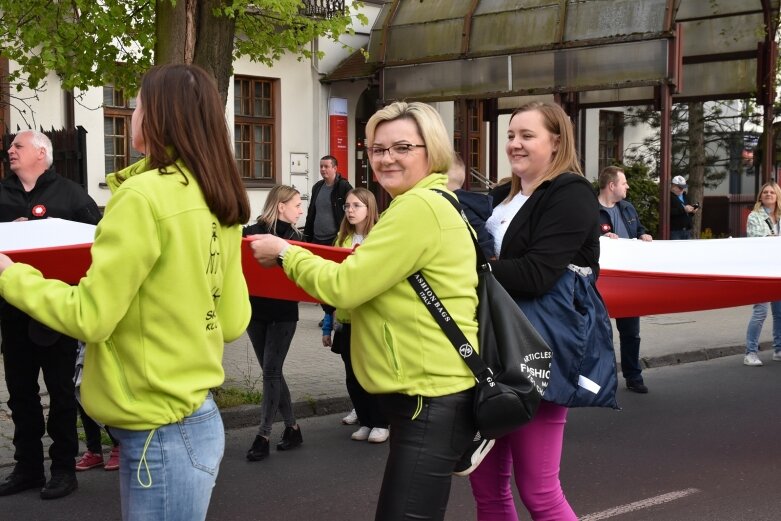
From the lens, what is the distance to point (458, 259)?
3172 millimetres

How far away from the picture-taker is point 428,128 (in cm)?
327

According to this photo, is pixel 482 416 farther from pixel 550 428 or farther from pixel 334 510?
pixel 334 510

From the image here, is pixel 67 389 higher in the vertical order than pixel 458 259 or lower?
lower

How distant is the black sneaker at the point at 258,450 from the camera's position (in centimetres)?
697

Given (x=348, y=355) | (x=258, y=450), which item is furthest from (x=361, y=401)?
(x=258, y=450)

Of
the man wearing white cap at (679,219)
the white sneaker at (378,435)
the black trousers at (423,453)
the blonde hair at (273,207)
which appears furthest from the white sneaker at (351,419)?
the man wearing white cap at (679,219)

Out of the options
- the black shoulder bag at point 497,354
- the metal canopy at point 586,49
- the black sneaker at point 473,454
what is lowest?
the black sneaker at point 473,454

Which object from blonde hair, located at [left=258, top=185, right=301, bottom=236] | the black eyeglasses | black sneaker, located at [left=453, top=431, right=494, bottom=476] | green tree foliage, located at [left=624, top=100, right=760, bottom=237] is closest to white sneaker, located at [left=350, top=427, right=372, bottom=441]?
blonde hair, located at [left=258, top=185, right=301, bottom=236]

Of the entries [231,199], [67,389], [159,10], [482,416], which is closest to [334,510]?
[67,389]

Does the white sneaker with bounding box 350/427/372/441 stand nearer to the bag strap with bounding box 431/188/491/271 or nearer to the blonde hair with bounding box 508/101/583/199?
the blonde hair with bounding box 508/101/583/199

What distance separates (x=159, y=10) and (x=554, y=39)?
8040 millimetres

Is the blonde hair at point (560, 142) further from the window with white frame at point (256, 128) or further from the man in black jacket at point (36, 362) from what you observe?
the window with white frame at point (256, 128)

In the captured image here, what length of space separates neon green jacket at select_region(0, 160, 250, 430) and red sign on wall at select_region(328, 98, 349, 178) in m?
17.7

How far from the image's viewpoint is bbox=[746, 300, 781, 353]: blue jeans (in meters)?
11.1
